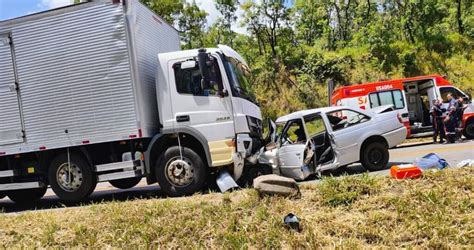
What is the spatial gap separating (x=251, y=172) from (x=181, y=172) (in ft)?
5.39

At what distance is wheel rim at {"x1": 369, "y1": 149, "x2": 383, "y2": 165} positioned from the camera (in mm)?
A: 10039

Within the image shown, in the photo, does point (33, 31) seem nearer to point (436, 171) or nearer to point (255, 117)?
point (255, 117)

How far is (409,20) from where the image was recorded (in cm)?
3006

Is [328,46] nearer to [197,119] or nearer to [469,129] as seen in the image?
[469,129]

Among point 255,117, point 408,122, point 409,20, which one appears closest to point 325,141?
A: point 255,117

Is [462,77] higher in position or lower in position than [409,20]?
lower

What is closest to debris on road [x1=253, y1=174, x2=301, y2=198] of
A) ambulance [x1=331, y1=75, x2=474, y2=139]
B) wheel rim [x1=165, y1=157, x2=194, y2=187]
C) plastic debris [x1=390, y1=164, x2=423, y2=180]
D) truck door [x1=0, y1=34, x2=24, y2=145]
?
plastic debris [x1=390, y1=164, x2=423, y2=180]

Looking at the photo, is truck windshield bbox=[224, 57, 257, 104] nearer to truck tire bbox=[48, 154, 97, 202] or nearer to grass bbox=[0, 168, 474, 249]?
grass bbox=[0, 168, 474, 249]

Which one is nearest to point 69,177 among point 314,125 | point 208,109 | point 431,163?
point 208,109

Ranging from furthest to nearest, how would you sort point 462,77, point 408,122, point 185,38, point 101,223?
point 185,38, point 462,77, point 408,122, point 101,223

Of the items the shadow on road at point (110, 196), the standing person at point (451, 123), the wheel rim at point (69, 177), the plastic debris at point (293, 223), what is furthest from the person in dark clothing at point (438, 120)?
the plastic debris at point (293, 223)

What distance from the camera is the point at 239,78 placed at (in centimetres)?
901

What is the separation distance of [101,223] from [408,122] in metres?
14.1

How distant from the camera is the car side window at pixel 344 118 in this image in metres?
9.88
